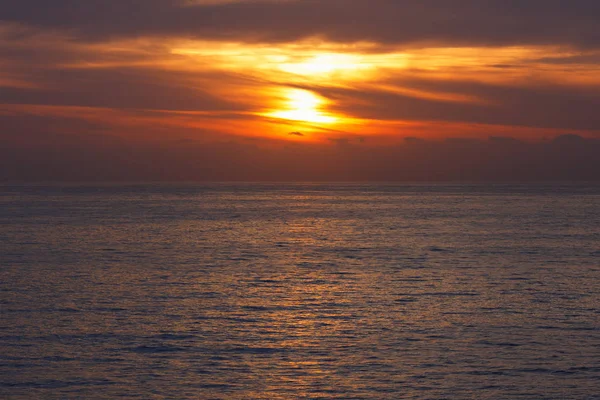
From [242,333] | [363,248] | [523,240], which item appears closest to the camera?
[242,333]

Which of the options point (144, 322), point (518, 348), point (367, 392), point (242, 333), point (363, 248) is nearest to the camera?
point (367, 392)

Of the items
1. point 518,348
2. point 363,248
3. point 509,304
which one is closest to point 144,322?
point 518,348

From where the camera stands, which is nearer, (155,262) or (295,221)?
(155,262)

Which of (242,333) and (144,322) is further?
(144,322)

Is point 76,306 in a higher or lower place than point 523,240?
lower

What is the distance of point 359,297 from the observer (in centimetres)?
4088

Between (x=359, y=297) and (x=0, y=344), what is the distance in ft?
64.0

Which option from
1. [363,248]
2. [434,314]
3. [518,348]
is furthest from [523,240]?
[518,348]

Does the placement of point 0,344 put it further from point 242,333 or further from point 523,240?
point 523,240

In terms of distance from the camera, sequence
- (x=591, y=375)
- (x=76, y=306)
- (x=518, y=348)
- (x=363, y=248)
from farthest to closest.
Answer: (x=363, y=248) < (x=76, y=306) < (x=518, y=348) < (x=591, y=375)

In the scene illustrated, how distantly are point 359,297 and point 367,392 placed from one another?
701 inches

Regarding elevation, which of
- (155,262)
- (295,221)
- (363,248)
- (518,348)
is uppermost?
(295,221)

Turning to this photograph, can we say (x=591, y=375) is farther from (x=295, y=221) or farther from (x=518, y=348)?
(x=295, y=221)

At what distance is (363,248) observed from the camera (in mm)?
72312
